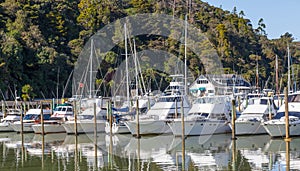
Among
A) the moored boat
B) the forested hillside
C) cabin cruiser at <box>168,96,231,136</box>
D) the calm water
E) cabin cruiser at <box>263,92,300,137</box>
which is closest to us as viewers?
the calm water

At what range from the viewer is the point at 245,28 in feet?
434

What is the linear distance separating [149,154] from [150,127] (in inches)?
390

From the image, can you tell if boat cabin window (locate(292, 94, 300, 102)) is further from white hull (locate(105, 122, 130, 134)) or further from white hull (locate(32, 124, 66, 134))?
white hull (locate(32, 124, 66, 134))

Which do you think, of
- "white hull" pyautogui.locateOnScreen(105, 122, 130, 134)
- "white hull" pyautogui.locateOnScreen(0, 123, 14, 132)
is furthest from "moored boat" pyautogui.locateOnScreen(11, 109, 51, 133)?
"white hull" pyautogui.locateOnScreen(105, 122, 130, 134)

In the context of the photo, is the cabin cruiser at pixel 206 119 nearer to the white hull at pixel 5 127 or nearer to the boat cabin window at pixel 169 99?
the boat cabin window at pixel 169 99

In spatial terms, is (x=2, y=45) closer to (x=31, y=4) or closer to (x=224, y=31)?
(x=31, y=4)

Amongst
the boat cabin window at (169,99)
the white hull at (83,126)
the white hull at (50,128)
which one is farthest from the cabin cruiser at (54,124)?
the boat cabin window at (169,99)

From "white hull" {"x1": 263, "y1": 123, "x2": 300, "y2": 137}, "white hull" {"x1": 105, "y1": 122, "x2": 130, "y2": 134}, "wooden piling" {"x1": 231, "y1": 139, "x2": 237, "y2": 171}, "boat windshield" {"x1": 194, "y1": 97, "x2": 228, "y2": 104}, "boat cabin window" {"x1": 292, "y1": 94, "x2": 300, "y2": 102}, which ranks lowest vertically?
"wooden piling" {"x1": 231, "y1": 139, "x2": 237, "y2": 171}

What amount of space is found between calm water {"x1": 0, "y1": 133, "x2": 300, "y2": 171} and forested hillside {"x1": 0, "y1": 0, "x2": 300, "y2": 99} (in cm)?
3305

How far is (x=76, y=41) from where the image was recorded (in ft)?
304

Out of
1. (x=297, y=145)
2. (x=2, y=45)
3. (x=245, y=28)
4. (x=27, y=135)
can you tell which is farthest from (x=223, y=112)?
(x=245, y=28)

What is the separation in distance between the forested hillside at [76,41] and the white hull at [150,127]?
32268 mm

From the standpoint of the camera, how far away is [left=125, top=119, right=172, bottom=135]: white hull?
142 ft

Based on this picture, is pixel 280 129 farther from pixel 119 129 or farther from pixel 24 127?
pixel 24 127
